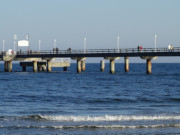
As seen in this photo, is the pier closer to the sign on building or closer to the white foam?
the sign on building

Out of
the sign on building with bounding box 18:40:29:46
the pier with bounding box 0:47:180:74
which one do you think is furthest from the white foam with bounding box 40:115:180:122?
the sign on building with bounding box 18:40:29:46

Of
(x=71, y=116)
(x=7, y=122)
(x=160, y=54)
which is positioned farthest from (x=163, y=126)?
(x=160, y=54)

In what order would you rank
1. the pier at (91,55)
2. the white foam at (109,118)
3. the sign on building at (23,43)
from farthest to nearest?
the sign on building at (23,43), the pier at (91,55), the white foam at (109,118)

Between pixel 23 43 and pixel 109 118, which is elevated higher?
pixel 23 43

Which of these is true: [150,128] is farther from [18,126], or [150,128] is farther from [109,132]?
[18,126]

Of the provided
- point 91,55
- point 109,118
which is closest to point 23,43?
point 91,55

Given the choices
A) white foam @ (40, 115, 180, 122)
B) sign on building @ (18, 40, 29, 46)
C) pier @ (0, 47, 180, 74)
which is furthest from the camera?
sign on building @ (18, 40, 29, 46)

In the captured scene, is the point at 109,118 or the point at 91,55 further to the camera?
the point at 91,55

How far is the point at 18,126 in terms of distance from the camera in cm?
2355

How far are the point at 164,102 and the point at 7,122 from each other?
48.1 ft

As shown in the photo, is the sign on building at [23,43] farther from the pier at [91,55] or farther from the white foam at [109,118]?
the white foam at [109,118]

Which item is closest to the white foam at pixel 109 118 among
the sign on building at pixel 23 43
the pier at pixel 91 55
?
the pier at pixel 91 55

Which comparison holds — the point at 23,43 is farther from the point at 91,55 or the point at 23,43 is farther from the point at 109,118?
the point at 109,118

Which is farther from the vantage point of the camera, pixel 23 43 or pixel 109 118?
pixel 23 43
